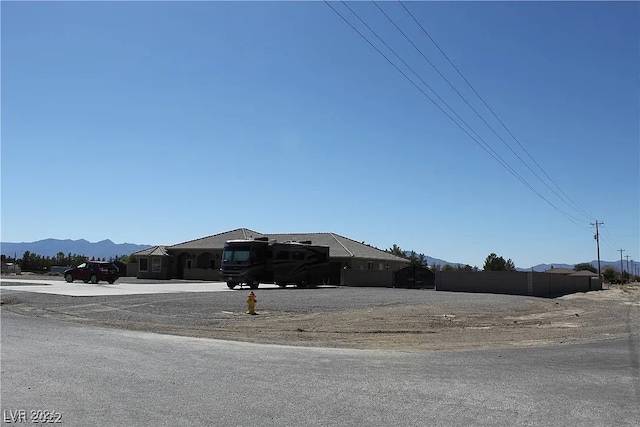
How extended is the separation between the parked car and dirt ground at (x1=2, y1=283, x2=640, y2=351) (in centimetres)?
2163

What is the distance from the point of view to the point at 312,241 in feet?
205

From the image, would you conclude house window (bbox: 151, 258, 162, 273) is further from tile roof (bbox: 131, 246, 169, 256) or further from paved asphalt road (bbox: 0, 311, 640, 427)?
paved asphalt road (bbox: 0, 311, 640, 427)

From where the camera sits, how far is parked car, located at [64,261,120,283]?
46.4 meters

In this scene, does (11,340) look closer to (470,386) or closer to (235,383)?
(235,383)

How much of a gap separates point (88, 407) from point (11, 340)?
288 inches

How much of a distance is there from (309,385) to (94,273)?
42.0 meters

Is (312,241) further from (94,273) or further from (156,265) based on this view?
(94,273)

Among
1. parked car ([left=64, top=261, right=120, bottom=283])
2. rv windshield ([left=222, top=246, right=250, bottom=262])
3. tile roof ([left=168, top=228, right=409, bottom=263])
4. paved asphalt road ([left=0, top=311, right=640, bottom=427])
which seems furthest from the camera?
tile roof ([left=168, top=228, right=409, bottom=263])

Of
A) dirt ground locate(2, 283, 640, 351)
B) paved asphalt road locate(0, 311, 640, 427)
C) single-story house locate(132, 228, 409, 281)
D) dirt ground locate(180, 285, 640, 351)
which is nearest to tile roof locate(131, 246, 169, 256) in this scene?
single-story house locate(132, 228, 409, 281)

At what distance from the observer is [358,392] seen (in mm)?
8250

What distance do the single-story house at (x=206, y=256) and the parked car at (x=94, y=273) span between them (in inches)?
561

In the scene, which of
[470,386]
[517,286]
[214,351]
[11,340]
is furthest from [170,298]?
[517,286]

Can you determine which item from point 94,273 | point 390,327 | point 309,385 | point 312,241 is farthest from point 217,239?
point 309,385

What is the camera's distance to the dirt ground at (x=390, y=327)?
50.1ft
